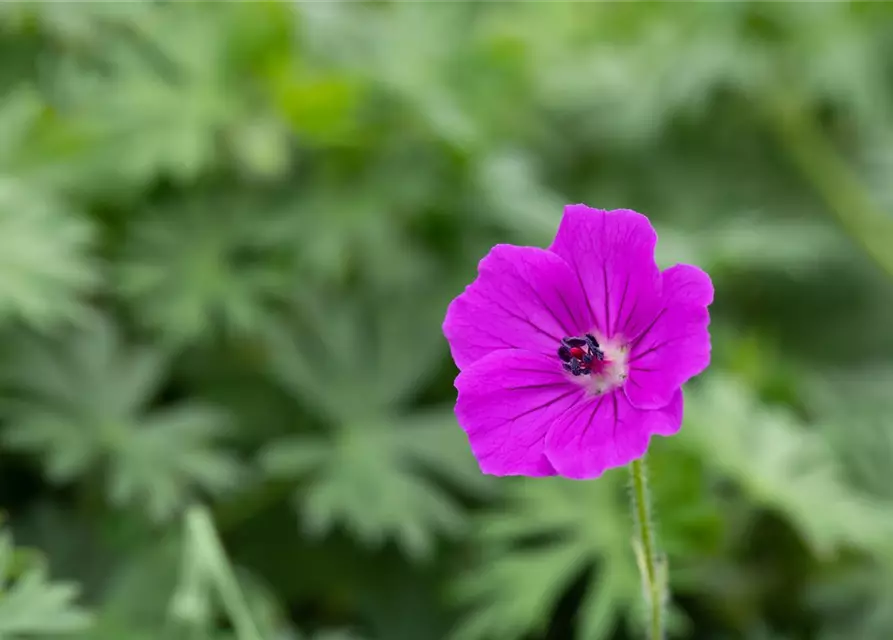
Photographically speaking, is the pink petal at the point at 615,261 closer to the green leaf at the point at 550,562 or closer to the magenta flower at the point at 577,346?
the magenta flower at the point at 577,346

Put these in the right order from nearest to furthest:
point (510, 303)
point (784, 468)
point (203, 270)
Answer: point (510, 303)
point (784, 468)
point (203, 270)

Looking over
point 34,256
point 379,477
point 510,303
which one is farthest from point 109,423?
point 510,303

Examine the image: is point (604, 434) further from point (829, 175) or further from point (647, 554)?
point (829, 175)

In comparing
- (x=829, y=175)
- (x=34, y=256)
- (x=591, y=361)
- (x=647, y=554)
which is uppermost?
(x=829, y=175)

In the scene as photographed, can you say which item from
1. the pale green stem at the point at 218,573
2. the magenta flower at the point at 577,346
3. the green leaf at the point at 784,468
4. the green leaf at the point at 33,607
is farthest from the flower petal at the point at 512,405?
the green leaf at the point at 784,468

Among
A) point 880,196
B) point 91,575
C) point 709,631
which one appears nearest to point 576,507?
point 709,631

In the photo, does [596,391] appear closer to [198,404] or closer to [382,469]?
[382,469]

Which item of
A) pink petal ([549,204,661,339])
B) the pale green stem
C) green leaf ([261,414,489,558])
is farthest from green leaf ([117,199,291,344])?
pink petal ([549,204,661,339])
